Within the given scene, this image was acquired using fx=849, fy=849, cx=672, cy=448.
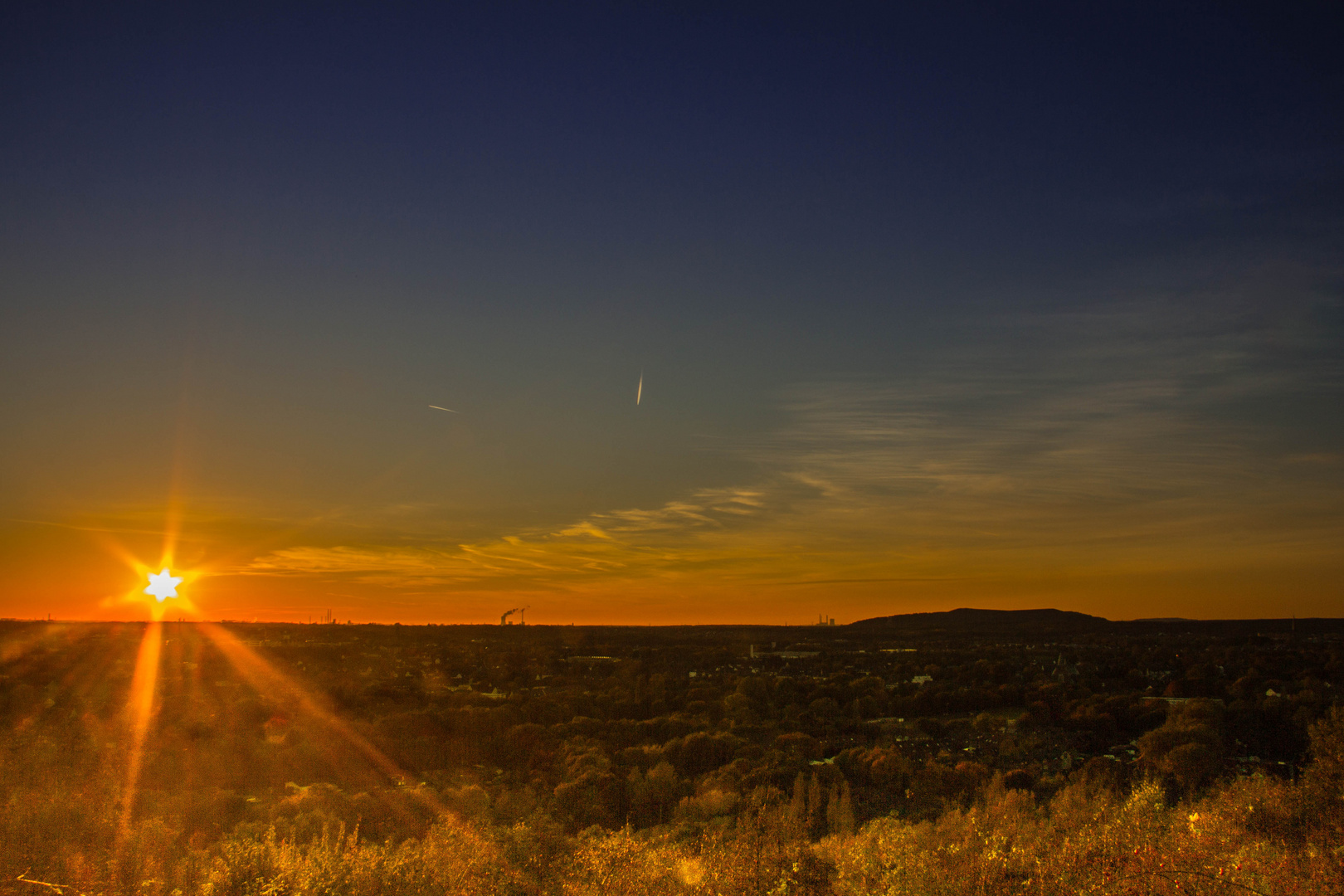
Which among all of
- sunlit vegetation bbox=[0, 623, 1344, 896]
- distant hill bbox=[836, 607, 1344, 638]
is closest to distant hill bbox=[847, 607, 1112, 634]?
distant hill bbox=[836, 607, 1344, 638]

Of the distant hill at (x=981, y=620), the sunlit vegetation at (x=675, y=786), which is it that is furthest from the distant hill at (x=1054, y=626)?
the sunlit vegetation at (x=675, y=786)

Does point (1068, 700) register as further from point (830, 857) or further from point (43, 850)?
point (43, 850)

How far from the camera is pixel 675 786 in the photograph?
57.6 feet

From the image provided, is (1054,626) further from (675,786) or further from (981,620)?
(675,786)

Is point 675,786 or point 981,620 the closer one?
point 675,786

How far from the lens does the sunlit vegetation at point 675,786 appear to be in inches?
390

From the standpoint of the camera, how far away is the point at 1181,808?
1345 cm

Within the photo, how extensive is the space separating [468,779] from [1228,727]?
19233 mm

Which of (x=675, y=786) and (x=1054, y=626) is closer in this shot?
(x=675, y=786)

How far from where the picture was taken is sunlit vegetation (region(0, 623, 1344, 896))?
32.5 ft

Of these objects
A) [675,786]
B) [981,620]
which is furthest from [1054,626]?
[675,786]

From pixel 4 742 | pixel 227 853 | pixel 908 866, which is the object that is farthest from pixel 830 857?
pixel 4 742

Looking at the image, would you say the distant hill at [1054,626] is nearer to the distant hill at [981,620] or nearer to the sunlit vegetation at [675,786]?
the distant hill at [981,620]

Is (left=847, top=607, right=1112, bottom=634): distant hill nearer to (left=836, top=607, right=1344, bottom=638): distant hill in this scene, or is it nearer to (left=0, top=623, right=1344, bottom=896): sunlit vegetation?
(left=836, top=607, right=1344, bottom=638): distant hill
